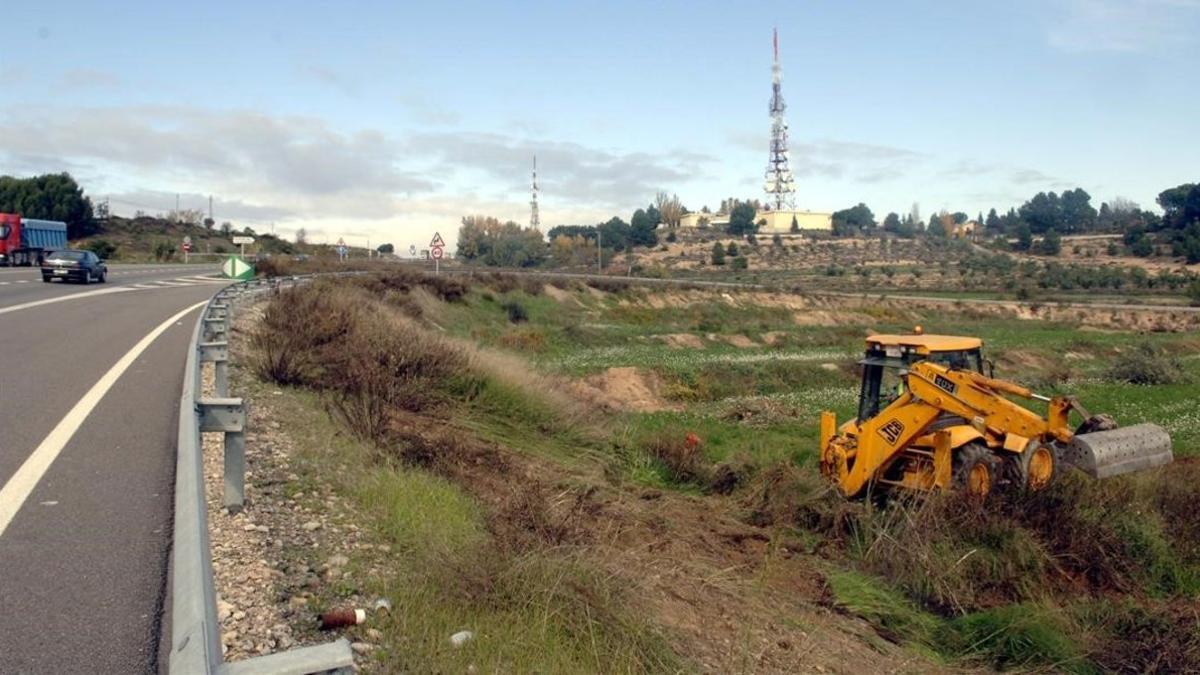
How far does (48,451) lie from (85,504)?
6.36 feet

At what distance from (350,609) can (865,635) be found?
5255 millimetres

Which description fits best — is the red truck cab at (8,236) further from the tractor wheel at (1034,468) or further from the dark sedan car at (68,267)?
the tractor wheel at (1034,468)

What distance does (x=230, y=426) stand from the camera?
21.4ft

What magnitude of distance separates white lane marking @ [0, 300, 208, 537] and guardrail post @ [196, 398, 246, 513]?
1450 millimetres

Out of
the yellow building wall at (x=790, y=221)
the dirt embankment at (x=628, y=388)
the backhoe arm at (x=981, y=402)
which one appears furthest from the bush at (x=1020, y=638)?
the yellow building wall at (x=790, y=221)

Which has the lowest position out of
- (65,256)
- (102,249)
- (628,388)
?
(628,388)

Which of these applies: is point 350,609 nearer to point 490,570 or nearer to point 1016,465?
point 490,570

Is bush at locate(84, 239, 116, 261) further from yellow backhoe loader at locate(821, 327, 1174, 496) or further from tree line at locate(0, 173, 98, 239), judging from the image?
yellow backhoe loader at locate(821, 327, 1174, 496)

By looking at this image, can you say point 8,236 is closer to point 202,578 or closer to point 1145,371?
point 1145,371

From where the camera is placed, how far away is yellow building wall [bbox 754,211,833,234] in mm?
146000

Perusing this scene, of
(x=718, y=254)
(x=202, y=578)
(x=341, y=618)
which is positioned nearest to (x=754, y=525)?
(x=341, y=618)

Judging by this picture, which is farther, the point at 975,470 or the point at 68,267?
the point at 68,267

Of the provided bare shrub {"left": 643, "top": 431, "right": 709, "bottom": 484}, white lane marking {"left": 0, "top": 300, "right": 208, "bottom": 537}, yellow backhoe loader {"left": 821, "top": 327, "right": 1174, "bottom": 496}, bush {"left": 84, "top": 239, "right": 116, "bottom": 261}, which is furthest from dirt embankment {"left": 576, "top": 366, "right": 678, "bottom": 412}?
bush {"left": 84, "top": 239, "right": 116, "bottom": 261}

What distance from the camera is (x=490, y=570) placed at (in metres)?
6.20
